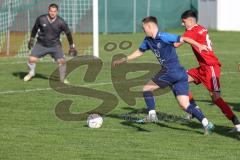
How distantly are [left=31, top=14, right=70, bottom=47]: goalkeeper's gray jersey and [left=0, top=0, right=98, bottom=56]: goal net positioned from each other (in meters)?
11.4

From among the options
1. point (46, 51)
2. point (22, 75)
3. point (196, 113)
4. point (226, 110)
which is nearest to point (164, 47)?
point (196, 113)

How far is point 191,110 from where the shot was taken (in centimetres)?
1116

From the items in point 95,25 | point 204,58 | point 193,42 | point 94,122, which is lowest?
point 94,122

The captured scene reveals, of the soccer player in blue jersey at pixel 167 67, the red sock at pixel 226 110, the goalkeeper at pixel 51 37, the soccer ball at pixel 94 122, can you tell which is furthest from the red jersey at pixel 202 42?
the goalkeeper at pixel 51 37

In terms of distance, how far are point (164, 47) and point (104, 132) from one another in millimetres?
1594

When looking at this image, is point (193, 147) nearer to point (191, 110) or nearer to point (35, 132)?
point (191, 110)

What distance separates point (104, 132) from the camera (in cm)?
1134

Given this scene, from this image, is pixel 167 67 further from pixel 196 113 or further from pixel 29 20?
pixel 29 20

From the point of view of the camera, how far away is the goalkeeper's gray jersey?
18812 millimetres

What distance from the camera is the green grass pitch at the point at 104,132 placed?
380 inches

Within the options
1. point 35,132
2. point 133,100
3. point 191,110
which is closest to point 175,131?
point 191,110

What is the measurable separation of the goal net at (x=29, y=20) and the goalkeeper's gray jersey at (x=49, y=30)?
11.4 metres

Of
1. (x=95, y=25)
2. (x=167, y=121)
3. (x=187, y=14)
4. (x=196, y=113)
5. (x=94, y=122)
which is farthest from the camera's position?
(x=95, y=25)

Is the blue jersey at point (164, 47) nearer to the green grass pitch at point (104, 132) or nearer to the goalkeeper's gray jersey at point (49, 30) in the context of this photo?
the green grass pitch at point (104, 132)
